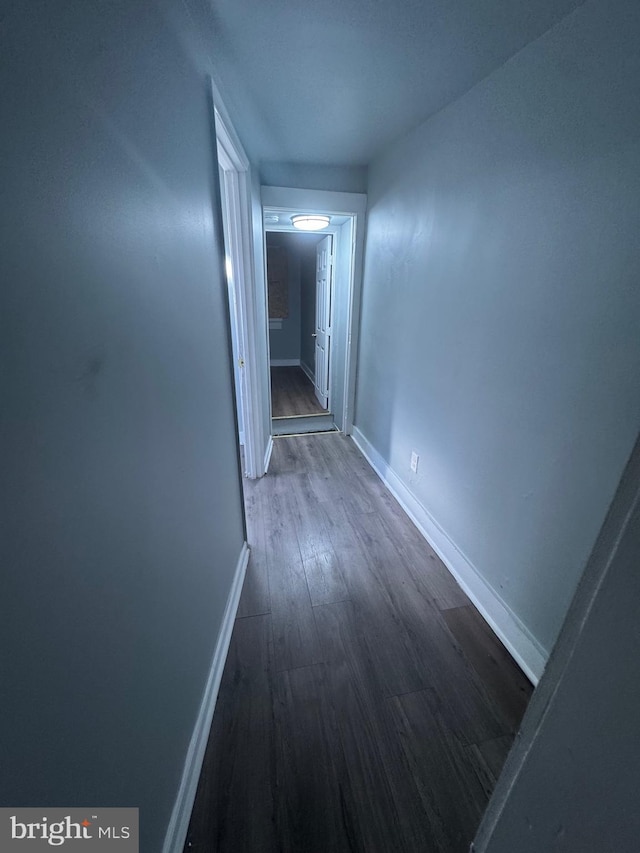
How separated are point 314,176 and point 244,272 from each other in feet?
3.83

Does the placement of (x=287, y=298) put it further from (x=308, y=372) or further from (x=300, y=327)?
(x=308, y=372)

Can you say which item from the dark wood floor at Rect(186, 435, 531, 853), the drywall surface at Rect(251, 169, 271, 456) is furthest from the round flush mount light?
the dark wood floor at Rect(186, 435, 531, 853)

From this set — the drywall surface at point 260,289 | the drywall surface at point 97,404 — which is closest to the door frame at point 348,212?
the drywall surface at point 260,289

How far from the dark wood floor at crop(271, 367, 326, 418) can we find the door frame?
1.28 meters

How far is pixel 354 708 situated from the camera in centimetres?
118

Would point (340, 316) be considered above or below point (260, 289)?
below

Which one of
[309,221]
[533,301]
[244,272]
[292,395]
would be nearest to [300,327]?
[292,395]

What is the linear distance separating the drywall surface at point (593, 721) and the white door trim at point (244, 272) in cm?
195

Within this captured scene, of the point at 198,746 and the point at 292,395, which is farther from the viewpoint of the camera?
the point at 292,395

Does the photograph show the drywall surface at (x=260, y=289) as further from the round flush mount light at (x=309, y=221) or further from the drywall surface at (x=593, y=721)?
the drywall surface at (x=593, y=721)

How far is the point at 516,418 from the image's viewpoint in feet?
4.37

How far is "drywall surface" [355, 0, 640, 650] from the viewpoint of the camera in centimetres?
95

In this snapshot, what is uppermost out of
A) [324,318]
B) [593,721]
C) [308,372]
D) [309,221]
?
[309,221]

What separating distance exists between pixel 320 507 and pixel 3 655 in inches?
79.4
